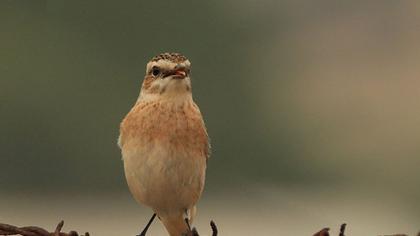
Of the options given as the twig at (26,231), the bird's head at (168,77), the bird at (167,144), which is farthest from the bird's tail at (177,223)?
the twig at (26,231)

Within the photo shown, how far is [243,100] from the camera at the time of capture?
134 ft

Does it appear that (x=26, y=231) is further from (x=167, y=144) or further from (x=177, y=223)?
(x=177, y=223)

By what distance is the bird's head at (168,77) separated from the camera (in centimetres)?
766

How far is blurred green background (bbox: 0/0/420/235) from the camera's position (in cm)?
3166

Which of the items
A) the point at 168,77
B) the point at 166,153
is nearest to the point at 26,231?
the point at 166,153

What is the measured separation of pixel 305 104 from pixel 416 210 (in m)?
10.4

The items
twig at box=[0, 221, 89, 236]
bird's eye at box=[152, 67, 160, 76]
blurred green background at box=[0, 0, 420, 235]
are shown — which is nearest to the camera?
twig at box=[0, 221, 89, 236]

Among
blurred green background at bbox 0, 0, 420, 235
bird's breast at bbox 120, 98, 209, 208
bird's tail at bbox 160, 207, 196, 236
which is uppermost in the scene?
blurred green background at bbox 0, 0, 420, 235

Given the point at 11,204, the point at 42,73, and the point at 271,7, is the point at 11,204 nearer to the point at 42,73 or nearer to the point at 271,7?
the point at 42,73

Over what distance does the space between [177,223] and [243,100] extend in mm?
32958

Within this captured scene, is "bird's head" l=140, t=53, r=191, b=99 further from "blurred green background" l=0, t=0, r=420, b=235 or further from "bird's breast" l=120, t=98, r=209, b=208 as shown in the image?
"blurred green background" l=0, t=0, r=420, b=235

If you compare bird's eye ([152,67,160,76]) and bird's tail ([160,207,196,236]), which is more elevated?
bird's eye ([152,67,160,76])

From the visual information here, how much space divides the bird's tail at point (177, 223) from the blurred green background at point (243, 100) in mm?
16535

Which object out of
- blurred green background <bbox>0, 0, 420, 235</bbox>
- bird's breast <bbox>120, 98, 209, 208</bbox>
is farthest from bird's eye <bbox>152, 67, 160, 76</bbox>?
blurred green background <bbox>0, 0, 420, 235</bbox>
